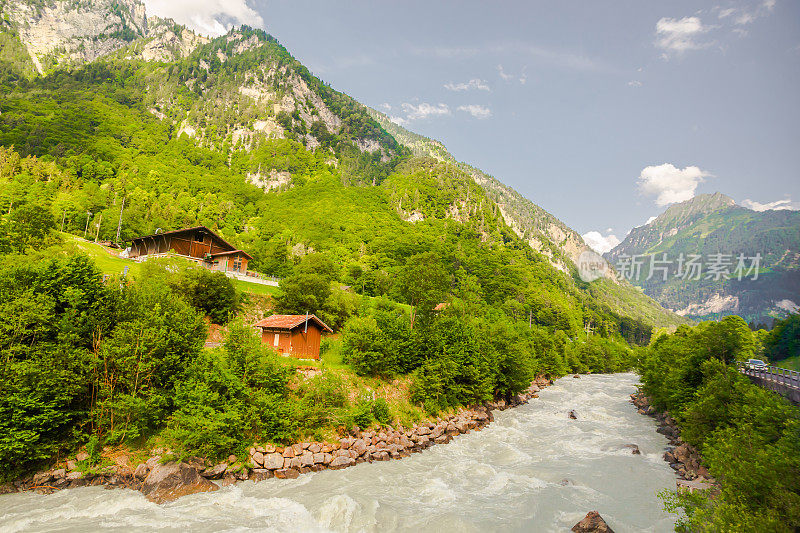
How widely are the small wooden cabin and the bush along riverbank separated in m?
11.6

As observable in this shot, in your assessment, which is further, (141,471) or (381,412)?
(381,412)

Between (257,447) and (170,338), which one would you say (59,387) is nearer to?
(170,338)

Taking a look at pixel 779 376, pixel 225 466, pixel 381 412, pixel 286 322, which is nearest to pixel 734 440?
pixel 779 376

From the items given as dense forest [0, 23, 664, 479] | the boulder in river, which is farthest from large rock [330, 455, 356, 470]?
the boulder in river

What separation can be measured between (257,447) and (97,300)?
12.5 metres

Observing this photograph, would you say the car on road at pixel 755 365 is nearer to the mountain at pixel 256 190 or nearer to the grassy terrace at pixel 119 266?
the grassy terrace at pixel 119 266

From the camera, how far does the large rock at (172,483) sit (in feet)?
55.7

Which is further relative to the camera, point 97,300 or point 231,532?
point 97,300

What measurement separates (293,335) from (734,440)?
31.0 m

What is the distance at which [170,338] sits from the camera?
22703 millimetres

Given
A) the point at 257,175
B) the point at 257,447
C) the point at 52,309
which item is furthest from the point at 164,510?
the point at 257,175

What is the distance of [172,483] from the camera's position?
17.5 m

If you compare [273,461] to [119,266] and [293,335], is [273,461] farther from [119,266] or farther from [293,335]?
[119,266]

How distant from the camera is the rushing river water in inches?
599
